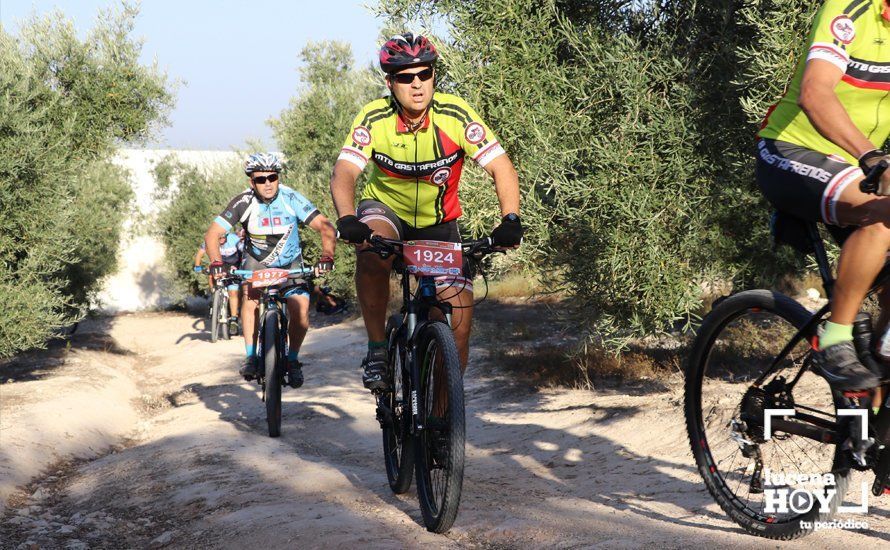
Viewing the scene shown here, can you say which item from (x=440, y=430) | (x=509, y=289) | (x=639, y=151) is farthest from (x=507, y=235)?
(x=509, y=289)

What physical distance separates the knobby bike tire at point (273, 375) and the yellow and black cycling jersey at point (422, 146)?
3.17m

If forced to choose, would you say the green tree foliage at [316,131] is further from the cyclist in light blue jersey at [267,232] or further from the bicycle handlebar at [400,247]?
the bicycle handlebar at [400,247]

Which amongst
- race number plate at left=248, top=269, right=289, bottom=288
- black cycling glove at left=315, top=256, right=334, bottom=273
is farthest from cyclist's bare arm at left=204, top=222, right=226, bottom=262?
black cycling glove at left=315, top=256, right=334, bottom=273

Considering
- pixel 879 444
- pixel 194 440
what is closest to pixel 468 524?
pixel 879 444

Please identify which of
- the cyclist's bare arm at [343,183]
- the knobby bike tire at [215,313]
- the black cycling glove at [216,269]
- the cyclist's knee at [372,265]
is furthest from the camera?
the knobby bike tire at [215,313]

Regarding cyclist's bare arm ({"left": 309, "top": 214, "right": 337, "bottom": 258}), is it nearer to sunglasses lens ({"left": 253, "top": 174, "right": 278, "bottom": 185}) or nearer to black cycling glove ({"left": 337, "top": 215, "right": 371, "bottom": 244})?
sunglasses lens ({"left": 253, "top": 174, "right": 278, "bottom": 185})

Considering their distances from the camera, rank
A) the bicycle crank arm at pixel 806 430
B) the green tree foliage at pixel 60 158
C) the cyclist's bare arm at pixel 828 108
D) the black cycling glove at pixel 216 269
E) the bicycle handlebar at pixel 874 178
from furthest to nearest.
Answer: the green tree foliage at pixel 60 158
the black cycling glove at pixel 216 269
the bicycle crank arm at pixel 806 430
the cyclist's bare arm at pixel 828 108
the bicycle handlebar at pixel 874 178

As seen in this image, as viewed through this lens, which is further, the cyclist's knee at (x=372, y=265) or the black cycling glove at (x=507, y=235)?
the cyclist's knee at (x=372, y=265)

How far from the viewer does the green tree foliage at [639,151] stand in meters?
7.81

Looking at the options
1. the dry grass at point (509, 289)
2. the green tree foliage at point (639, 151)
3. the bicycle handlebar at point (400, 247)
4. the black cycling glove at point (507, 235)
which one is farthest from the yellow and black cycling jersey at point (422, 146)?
the dry grass at point (509, 289)

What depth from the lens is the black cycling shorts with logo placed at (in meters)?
4.82

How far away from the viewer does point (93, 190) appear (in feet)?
66.4

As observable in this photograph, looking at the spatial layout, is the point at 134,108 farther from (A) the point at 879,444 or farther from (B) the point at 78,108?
(A) the point at 879,444

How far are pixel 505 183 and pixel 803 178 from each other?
73.3 inches
